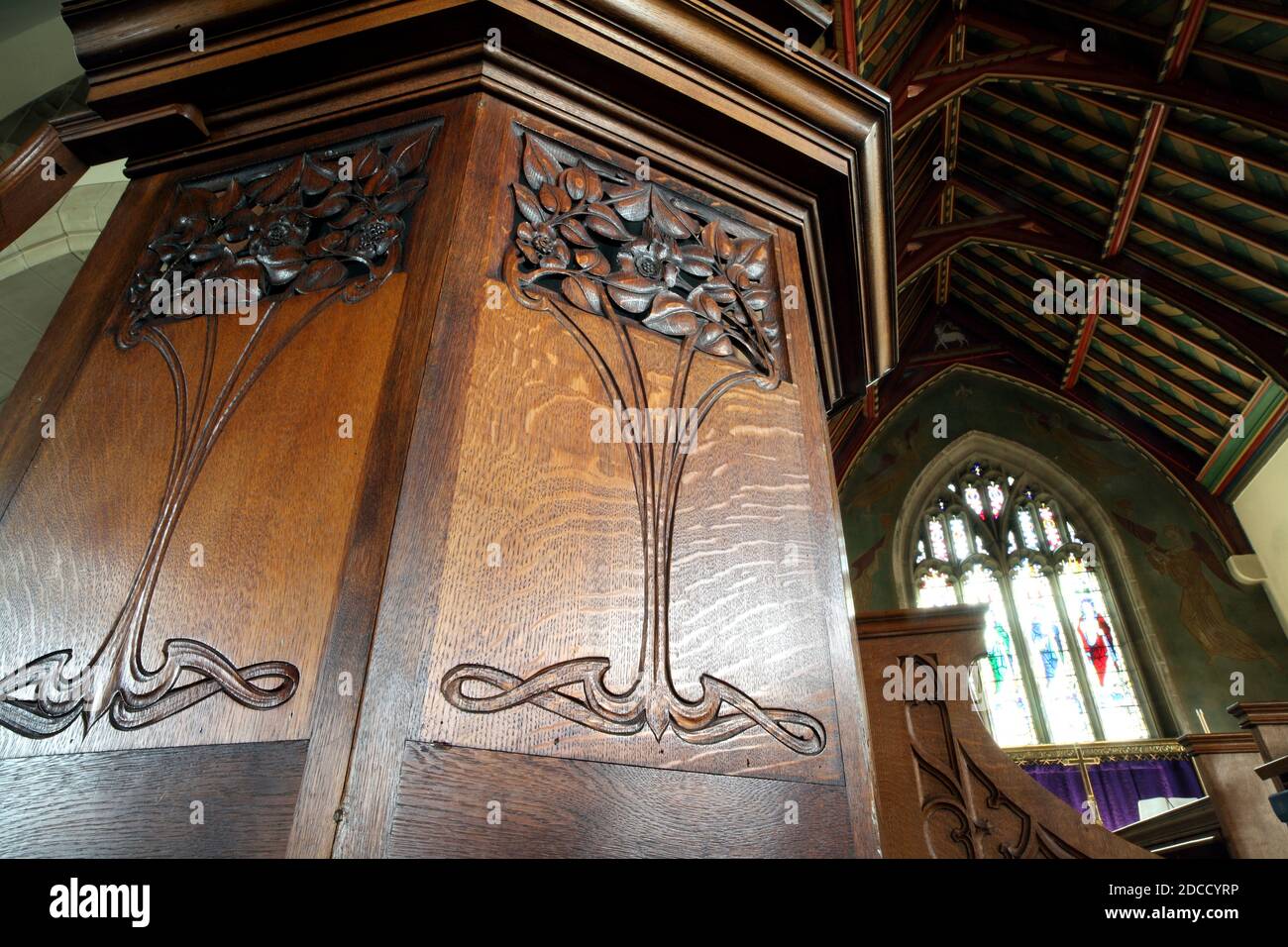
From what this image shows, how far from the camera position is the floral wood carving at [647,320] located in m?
0.61

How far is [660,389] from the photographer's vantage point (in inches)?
32.0

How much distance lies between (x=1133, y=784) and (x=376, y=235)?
8.88 m

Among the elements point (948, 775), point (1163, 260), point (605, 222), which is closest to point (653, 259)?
point (605, 222)

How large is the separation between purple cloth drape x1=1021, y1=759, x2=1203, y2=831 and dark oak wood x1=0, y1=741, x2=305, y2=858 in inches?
331

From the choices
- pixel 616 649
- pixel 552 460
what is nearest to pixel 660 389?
pixel 552 460

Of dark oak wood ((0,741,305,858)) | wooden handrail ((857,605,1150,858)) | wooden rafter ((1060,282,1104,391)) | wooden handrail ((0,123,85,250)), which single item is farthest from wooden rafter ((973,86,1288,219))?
dark oak wood ((0,741,305,858))

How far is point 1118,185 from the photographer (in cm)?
705

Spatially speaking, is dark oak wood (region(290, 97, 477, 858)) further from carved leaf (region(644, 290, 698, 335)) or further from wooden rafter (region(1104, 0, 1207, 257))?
wooden rafter (region(1104, 0, 1207, 257))

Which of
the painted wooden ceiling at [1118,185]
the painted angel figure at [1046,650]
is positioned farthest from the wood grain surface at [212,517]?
the painted angel figure at [1046,650]

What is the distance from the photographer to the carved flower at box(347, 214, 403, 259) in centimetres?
82

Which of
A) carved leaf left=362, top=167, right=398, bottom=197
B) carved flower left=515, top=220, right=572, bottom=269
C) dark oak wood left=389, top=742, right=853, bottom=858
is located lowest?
dark oak wood left=389, top=742, right=853, bottom=858

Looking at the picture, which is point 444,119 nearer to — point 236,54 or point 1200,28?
point 236,54

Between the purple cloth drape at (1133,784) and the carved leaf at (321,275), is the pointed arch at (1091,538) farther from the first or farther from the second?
the carved leaf at (321,275)
